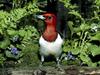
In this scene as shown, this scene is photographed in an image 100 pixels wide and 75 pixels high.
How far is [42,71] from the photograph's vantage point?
5.50m

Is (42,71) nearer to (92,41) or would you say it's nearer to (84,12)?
(92,41)

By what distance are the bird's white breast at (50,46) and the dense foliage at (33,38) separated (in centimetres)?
41

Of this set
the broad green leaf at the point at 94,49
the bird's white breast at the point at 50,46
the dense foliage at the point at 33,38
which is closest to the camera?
the bird's white breast at the point at 50,46

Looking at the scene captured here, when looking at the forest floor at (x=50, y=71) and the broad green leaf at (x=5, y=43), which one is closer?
the forest floor at (x=50, y=71)

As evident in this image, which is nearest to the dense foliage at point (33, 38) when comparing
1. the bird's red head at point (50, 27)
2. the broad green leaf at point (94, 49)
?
the broad green leaf at point (94, 49)

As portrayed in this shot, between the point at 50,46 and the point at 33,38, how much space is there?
3.55 feet

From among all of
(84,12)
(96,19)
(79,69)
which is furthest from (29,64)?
(84,12)

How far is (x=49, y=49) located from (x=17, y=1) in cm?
177

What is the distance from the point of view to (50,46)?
5.74 m

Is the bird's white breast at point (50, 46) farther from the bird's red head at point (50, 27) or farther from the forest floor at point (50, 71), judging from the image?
the forest floor at point (50, 71)

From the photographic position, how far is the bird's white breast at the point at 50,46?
5.74 meters

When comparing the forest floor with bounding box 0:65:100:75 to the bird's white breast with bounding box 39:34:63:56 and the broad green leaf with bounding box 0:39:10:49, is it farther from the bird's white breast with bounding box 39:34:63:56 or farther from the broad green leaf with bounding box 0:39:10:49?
the broad green leaf with bounding box 0:39:10:49

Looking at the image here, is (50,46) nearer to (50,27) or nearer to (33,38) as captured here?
(50,27)

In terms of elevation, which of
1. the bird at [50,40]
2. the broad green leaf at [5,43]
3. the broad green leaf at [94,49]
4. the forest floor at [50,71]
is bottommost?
the forest floor at [50,71]
